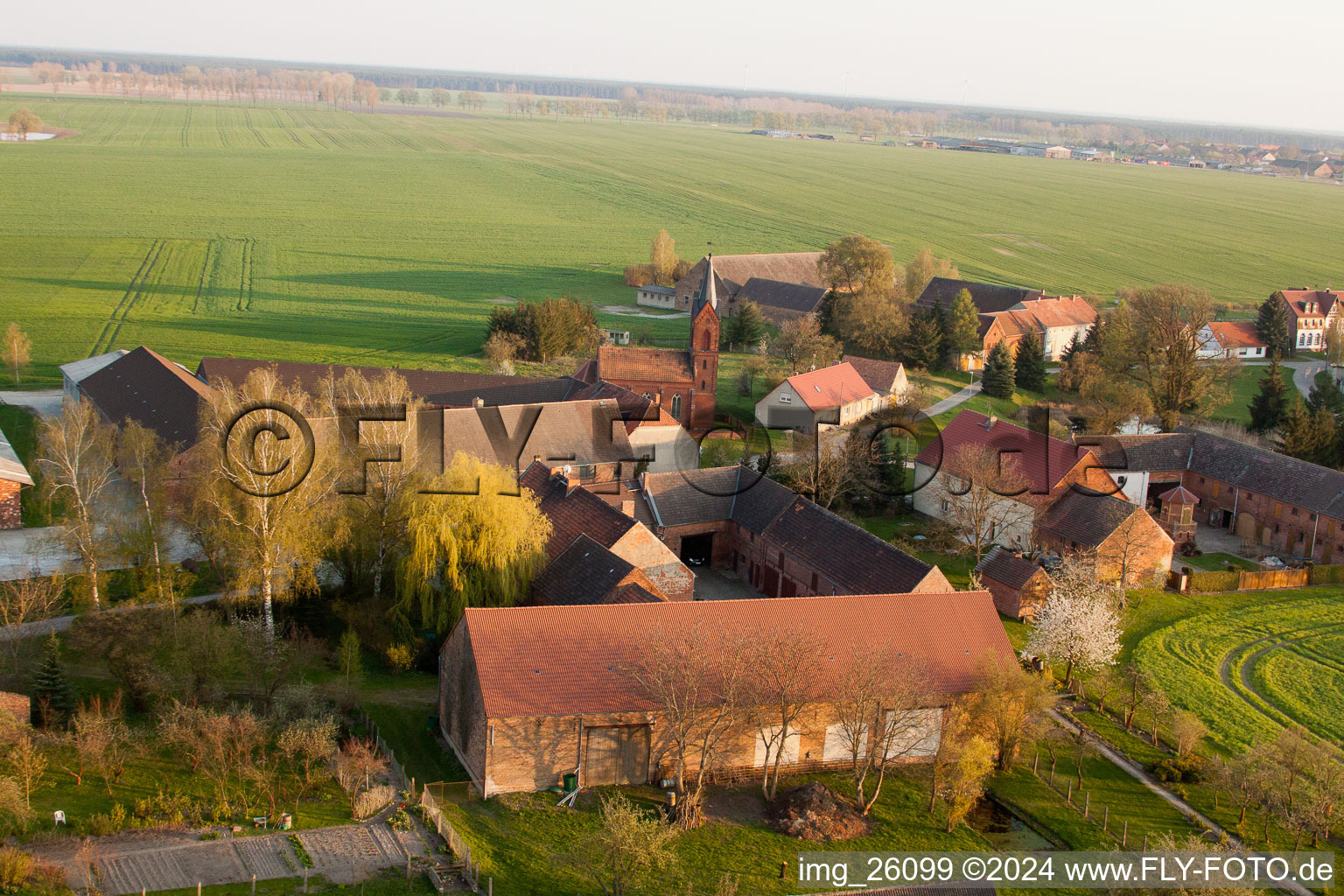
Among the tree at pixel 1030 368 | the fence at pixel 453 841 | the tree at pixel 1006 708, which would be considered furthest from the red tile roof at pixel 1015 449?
the fence at pixel 453 841

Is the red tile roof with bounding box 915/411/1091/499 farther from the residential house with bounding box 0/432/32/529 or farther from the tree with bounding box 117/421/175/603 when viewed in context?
the residential house with bounding box 0/432/32/529

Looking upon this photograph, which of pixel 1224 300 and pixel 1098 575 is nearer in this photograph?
pixel 1098 575

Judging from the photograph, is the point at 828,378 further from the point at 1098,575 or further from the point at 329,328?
the point at 329,328

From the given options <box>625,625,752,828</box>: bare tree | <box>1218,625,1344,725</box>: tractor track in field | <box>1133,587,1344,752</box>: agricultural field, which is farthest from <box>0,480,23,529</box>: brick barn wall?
<box>1218,625,1344,725</box>: tractor track in field

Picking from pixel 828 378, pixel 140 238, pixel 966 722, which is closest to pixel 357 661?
pixel 966 722

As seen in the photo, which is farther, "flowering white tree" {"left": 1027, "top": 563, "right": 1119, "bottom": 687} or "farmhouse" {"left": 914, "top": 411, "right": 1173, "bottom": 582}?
"farmhouse" {"left": 914, "top": 411, "right": 1173, "bottom": 582}

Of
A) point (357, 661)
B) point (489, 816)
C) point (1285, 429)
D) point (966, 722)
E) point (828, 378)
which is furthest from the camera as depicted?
point (828, 378)
